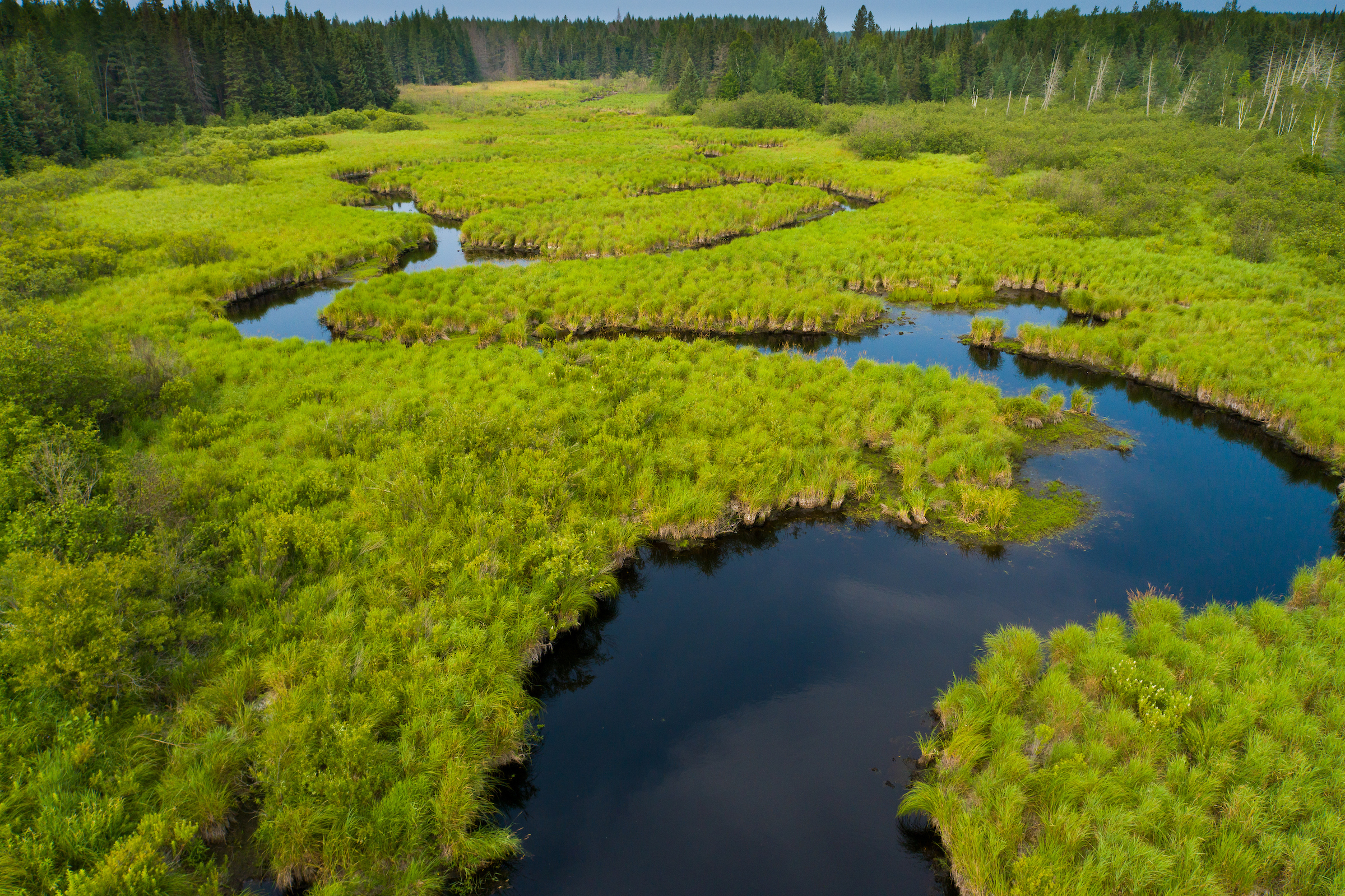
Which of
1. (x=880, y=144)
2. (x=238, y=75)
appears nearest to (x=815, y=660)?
(x=880, y=144)

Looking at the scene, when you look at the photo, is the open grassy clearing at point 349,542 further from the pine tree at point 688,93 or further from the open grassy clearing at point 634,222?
the pine tree at point 688,93

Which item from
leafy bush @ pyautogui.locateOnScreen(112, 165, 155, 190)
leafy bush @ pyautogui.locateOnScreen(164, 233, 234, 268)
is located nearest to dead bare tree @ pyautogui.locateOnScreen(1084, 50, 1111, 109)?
leafy bush @ pyautogui.locateOnScreen(164, 233, 234, 268)

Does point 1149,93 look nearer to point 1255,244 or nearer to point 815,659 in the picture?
point 1255,244

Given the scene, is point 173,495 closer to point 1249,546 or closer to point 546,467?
point 546,467

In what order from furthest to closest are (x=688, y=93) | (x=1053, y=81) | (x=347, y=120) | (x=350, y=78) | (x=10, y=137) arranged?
1. (x=688, y=93)
2. (x=350, y=78)
3. (x=1053, y=81)
4. (x=347, y=120)
5. (x=10, y=137)

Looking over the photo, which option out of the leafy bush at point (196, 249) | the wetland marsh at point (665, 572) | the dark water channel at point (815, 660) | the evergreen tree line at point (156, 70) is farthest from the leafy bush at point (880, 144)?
the evergreen tree line at point (156, 70)

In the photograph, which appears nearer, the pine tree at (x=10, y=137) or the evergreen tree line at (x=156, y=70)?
the pine tree at (x=10, y=137)

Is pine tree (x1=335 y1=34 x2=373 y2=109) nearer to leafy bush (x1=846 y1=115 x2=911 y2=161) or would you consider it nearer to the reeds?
leafy bush (x1=846 y1=115 x2=911 y2=161)
